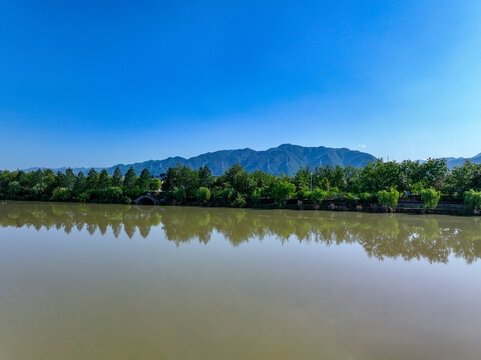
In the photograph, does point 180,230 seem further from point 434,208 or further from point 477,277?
point 434,208

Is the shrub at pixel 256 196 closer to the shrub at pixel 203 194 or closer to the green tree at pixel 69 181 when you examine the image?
the shrub at pixel 203 194

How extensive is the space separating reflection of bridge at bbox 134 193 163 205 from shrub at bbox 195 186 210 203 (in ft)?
21.6

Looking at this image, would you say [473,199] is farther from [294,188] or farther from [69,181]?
[69,181]

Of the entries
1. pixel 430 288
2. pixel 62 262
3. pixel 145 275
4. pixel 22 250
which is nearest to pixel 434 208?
pixel 430 288

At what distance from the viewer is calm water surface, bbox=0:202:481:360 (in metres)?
4.65

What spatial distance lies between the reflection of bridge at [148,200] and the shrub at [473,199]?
34.1 meters

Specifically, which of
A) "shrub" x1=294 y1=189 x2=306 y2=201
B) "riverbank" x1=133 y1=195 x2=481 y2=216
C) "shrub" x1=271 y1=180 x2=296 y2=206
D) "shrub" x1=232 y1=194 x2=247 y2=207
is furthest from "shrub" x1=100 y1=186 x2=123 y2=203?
"shrub" x1=294 y1=189 x2=306 y2=201

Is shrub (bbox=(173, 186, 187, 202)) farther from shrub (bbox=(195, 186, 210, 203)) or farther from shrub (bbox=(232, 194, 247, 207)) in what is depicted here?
shrub (bbox=(232, 194, 247, 207))

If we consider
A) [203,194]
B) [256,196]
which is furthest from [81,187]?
[256,196]

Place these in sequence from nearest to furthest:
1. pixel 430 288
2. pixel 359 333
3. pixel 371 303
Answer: pixel 359 333
pixel 371 303
pixel 430 288

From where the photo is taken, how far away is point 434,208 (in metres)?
25.2

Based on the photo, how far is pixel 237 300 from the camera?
6477 millimetres

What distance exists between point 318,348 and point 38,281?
8126 mm

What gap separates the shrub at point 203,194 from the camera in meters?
32.5
